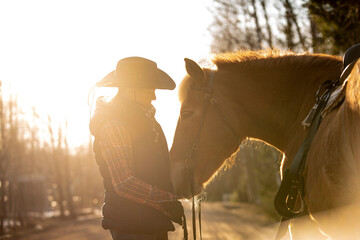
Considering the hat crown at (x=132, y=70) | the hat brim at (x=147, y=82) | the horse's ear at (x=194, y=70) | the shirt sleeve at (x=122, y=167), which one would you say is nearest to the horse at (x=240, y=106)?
the horse's ear at (x=194, y=70)

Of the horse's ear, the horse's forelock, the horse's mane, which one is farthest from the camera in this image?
A: the horse's forelock

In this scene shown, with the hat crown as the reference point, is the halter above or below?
below

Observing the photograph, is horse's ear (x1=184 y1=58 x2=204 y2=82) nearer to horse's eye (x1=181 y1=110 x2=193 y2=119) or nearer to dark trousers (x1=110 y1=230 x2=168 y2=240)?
horse's eye (x1=181 y1=110 x2=193 y2=119)

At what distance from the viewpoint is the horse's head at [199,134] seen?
3.44 metres

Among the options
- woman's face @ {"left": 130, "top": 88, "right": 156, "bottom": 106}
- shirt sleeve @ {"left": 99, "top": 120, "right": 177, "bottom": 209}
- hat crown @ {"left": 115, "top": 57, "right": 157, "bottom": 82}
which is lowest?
shirt sleeve @ {"left": 99, "top": 120, "right": 177, "bottom": 209}

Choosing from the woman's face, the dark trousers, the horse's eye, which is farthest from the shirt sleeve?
the horse's eye

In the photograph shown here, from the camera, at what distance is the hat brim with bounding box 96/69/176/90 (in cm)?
325

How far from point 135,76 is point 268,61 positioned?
1.13 m

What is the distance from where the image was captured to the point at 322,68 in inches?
127

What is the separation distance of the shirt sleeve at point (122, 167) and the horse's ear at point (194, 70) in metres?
0.80

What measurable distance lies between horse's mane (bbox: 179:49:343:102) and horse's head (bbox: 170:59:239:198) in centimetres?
11

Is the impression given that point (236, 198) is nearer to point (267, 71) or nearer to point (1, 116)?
point (1, 116)

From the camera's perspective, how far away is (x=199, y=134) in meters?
3.44

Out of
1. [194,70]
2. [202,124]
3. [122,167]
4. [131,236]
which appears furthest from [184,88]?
[131,236]
